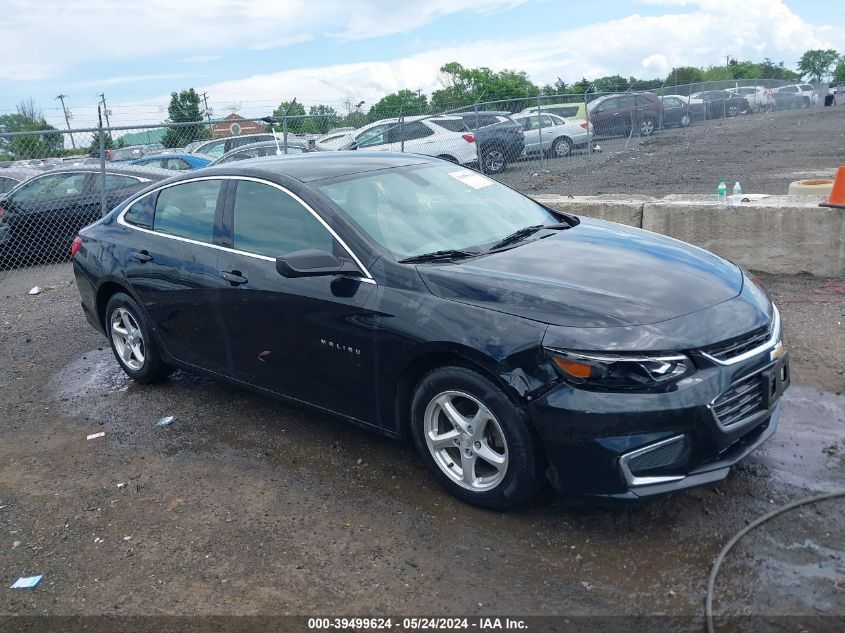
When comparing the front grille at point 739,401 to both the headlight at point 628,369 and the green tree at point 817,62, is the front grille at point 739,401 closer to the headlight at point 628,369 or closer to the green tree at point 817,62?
the headlight at point 628,369

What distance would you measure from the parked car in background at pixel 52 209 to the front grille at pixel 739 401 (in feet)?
34.0

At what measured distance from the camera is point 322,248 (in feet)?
14.0

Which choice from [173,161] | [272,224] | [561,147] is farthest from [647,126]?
[272,224]

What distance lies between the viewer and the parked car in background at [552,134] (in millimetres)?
18016

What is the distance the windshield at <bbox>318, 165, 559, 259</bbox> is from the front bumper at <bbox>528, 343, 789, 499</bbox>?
4.29 feet

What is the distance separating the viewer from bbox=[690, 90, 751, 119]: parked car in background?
33.9 metres

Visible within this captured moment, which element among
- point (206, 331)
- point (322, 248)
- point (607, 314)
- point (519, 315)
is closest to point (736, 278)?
point (607, 314)

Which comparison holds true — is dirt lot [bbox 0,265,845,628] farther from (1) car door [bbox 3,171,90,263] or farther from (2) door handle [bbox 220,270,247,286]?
(1) car door [bbox 3,171,90,263]

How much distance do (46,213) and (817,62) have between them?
458ft

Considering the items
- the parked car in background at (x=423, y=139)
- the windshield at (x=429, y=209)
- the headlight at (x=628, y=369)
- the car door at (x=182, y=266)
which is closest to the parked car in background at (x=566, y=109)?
the parked car in background at (x=423, y=139)

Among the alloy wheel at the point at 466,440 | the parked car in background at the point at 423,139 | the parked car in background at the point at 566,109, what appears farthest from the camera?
the parked car in background at the point at 566,109

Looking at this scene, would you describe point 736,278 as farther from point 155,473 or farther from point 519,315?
point 155,473

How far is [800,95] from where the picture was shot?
49094 mm

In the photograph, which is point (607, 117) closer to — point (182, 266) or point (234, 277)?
point (182, 266)
